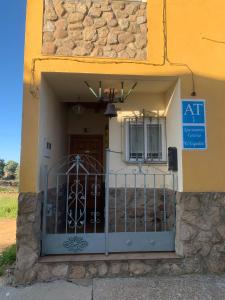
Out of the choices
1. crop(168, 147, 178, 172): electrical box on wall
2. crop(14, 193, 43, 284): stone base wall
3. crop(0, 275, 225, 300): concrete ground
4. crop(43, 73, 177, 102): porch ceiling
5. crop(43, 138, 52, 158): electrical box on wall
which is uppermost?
crop(43, 73, 177, 102): porch ceiling

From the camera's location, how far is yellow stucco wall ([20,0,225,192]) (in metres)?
4.75

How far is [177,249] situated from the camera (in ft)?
16.0

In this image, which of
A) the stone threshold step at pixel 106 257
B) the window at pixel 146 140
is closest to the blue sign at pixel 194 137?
the window at pixel 146 140

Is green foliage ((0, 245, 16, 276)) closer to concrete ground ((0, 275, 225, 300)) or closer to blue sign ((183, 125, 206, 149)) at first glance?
concrete ground ((0, 275, 225, 300))

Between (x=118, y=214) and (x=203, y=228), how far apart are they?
189cm

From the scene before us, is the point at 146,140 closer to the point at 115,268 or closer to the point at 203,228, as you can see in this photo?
the point at 203,228

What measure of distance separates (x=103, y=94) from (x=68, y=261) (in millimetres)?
3253

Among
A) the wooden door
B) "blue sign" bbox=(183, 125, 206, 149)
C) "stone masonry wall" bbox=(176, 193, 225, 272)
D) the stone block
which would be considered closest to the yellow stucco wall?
"blue sign" bbox=(183, 125, 206, 149)

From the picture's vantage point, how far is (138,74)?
5.07 metres

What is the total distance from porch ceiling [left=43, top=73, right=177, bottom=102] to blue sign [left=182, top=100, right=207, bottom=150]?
0.62 m

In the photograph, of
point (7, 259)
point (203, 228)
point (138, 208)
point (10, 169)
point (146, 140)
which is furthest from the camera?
point (10, 169)

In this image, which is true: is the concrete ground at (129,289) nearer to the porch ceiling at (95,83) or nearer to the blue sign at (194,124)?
the blue sign at (194,124)

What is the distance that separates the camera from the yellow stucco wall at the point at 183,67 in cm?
475

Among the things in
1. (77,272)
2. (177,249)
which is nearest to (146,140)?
(177,249)
